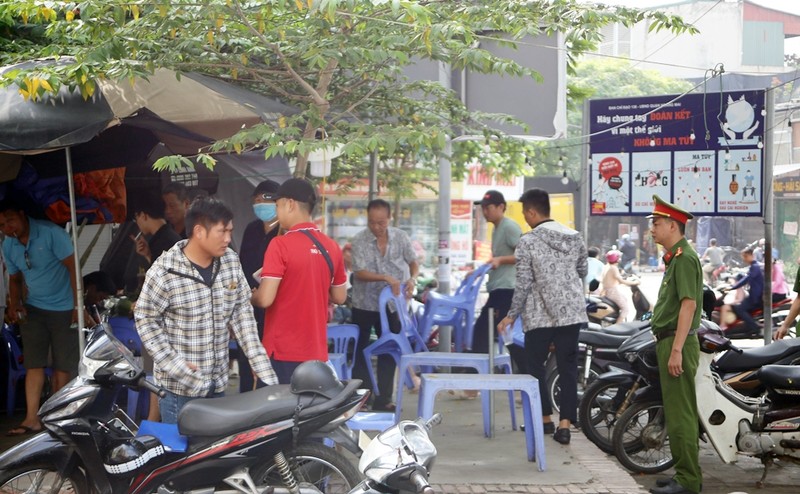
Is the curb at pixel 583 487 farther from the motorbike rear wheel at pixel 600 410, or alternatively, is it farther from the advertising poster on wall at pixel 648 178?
the advertising poster on wall at pixel 648 178

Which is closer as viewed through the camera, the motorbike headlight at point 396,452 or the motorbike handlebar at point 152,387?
the motorbike headlight at point 396,452

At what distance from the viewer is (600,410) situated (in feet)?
24.0

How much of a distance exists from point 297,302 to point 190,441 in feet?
4.46

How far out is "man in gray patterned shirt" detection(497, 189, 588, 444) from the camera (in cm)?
696

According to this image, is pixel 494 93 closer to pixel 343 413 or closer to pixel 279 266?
pixel 279 266

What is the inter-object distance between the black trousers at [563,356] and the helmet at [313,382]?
9.77ft

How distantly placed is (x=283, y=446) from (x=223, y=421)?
11.7 inches

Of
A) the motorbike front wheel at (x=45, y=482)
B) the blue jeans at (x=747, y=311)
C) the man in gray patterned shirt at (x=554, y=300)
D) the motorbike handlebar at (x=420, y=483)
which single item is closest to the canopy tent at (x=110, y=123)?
the motorbike front wheel at (x=45, y=482)

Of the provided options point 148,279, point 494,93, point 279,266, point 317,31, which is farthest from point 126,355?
point 494,93

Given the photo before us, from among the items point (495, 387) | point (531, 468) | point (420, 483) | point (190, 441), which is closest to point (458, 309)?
point (531, 468)

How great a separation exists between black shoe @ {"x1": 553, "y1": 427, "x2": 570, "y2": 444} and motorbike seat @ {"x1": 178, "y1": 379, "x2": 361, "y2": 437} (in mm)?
3062

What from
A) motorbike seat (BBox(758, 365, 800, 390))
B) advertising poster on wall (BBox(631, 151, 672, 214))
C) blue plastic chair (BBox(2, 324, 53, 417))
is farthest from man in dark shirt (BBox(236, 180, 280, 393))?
advertising poster on wall (BBox(631, 151, 672, 214))

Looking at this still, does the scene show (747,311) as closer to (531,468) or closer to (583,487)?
(531,468)

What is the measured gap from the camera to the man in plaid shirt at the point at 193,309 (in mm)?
4672
